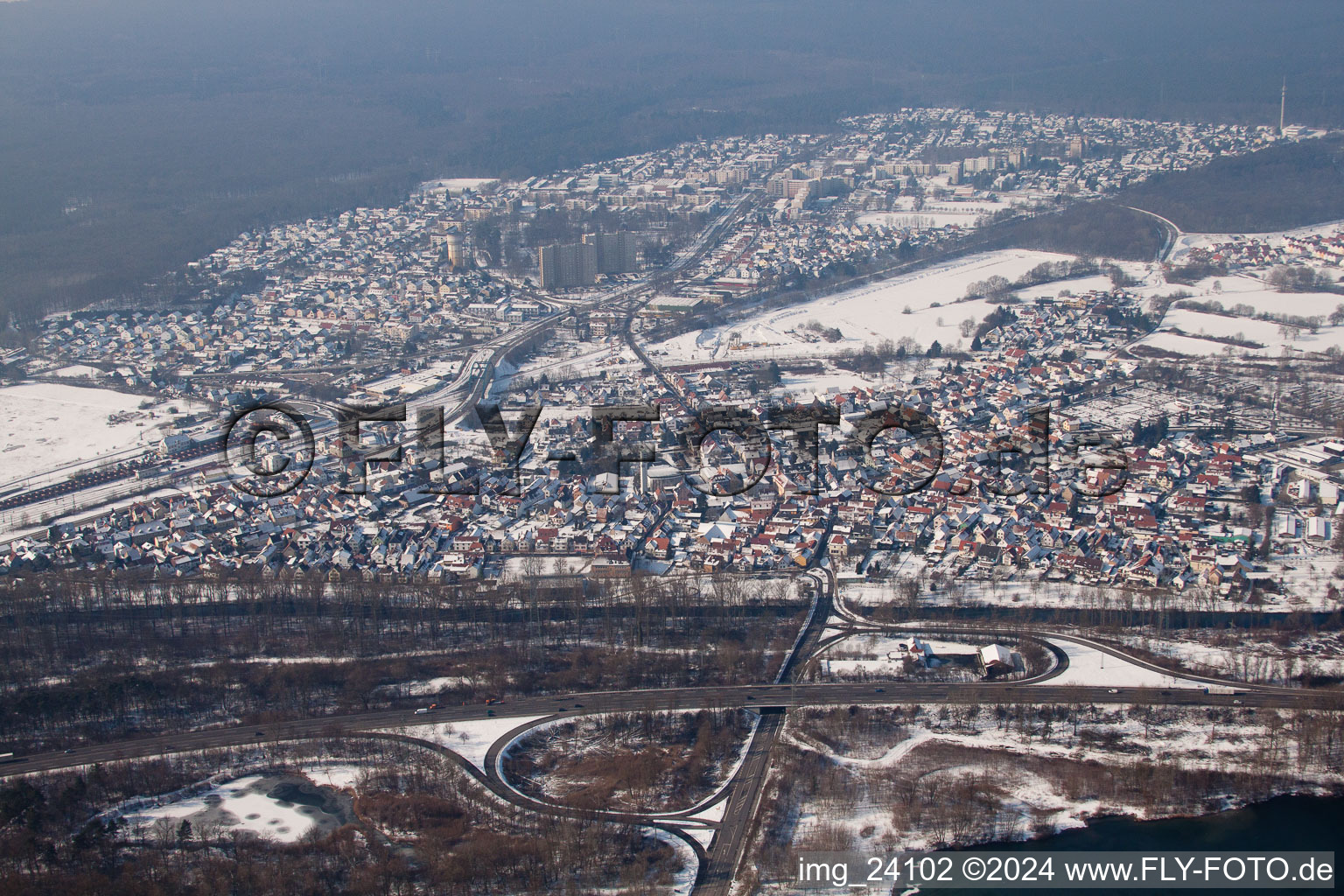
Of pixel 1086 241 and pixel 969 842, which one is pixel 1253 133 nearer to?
pixel 1086 241

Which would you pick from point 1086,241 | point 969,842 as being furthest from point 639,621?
point 1086,241

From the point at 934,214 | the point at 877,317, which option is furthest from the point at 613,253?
the point at 934,214

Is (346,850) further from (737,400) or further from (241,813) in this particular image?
(737,400)

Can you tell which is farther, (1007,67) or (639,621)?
(1007,67)

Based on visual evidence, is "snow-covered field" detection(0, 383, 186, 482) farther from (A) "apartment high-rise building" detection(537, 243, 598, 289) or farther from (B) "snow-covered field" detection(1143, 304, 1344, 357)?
(B) "snow-covered field" detection(1143, 304, 1344, 357)

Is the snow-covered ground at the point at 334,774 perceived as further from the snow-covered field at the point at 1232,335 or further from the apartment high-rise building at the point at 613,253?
the apartment high-rise building at the point at 613,253

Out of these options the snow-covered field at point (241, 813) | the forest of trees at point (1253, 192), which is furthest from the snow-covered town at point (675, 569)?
the forest of trees at point (1253, 192)
